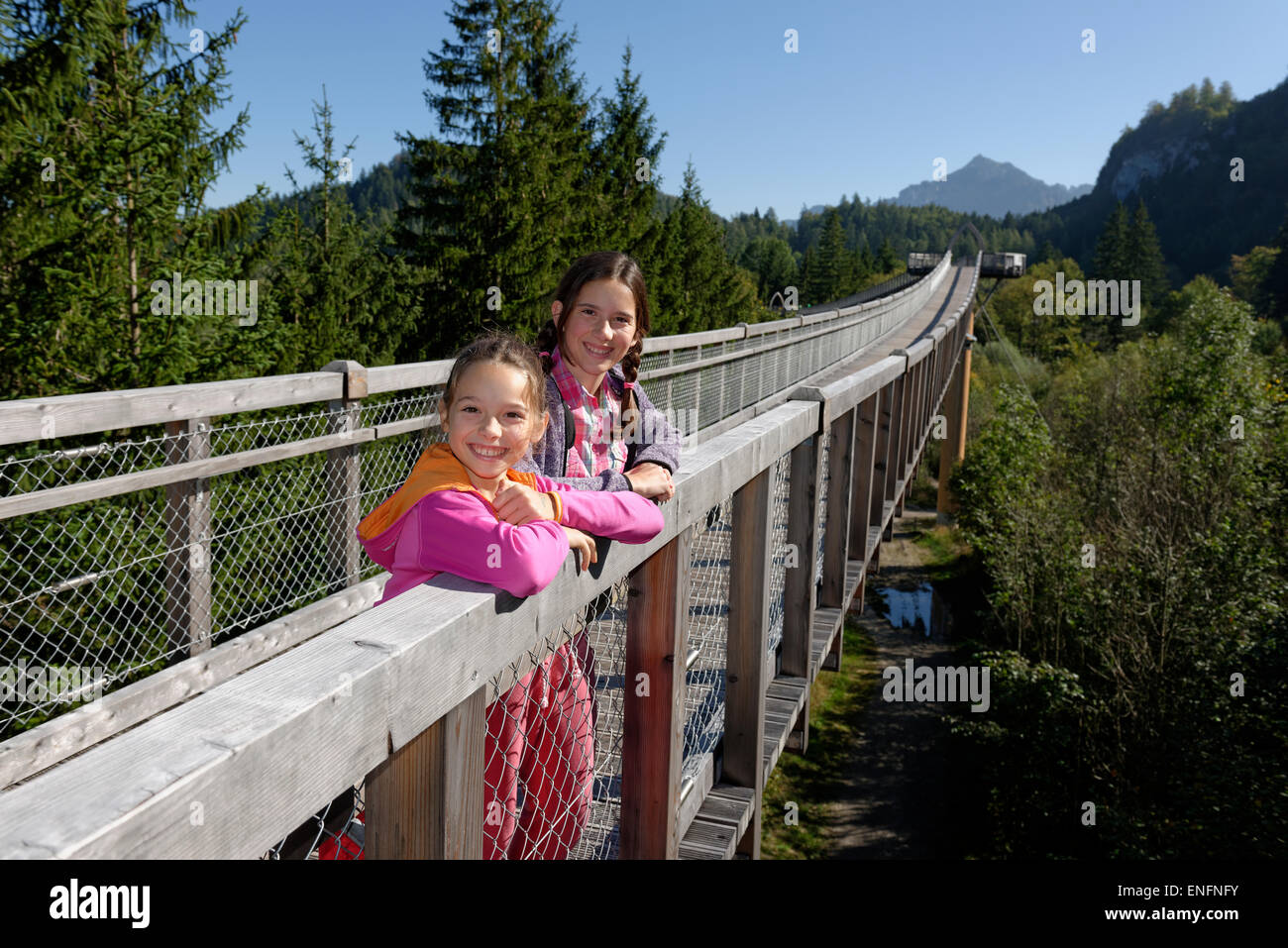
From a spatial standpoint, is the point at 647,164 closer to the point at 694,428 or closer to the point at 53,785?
the point at 694,428

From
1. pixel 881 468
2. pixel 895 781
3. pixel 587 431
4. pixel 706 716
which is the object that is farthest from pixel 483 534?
pixel 895 781

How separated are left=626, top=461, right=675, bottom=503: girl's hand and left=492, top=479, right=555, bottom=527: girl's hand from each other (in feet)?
1.21

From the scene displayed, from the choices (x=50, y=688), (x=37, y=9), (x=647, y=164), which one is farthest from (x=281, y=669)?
(x=647, y=164)

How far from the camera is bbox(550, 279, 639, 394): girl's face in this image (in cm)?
306

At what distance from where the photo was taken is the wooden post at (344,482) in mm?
5176

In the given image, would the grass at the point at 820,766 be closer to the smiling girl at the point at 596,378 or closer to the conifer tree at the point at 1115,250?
the smiling girl at the point at 596,378

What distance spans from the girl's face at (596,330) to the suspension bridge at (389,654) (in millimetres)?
371

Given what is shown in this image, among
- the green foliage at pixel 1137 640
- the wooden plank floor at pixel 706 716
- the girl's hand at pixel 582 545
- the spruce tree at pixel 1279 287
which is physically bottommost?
the green foliage at pixel 1137 640

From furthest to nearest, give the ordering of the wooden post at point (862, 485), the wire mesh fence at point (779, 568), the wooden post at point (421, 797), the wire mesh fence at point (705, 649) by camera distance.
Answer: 1. the wooden post at point (862, 485)
2. the wire mesh fence at point (779, 568)
3. the wire mesh fence at point (705, 649)
4. the wooden post at point (421, 797)

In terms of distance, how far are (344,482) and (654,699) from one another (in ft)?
10.6

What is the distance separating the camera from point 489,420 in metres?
2.16

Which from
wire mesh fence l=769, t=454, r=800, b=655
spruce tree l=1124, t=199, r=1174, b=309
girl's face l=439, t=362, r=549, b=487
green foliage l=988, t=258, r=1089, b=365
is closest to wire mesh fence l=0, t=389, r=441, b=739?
wire mesh fence l=769, t=454, r=800, b=655

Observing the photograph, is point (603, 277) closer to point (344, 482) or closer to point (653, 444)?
point (653, 444)

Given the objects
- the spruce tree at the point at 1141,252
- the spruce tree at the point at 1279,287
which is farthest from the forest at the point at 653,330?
the spruce tree at the point at 1141,252
